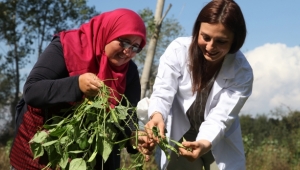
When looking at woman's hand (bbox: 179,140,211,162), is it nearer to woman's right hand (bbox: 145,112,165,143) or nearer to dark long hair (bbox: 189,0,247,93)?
woman's right hand (bbox: 145,112,165,143)

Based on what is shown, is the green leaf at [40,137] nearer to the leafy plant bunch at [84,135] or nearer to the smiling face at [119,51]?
the leafy plant bunch at [84,135]

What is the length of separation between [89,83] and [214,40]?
29.2 inches

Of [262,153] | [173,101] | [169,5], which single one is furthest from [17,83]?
[173,101]

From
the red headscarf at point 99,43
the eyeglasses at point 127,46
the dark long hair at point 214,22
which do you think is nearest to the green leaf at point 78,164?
the red headscarf at point 99,43

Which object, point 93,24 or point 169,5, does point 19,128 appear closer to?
point 93,24

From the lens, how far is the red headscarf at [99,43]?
318 cm

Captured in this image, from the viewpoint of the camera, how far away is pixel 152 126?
3008mm

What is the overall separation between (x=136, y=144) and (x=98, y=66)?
57 cm

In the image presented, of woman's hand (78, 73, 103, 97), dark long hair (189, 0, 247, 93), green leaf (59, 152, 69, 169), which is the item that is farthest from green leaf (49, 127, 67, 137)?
dark long hair (189, 0, 247, 93)

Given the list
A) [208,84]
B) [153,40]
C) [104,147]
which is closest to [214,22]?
[208,84]

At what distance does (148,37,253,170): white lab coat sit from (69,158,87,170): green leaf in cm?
68

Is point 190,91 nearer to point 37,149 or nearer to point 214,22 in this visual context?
point 214,22

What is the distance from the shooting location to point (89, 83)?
115 inches

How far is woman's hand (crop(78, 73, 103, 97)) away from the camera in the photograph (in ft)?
9.60
